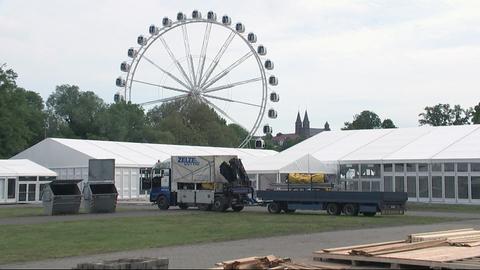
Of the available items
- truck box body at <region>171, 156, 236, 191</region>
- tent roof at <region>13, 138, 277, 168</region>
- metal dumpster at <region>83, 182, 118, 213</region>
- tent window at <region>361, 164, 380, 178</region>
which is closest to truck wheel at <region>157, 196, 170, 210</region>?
truck box body at <region>171, 156, 236, 191</region>

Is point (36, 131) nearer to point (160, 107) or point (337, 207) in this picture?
point (160, 107)

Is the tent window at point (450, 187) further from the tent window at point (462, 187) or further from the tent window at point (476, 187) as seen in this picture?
the tent window at point (476, 187)

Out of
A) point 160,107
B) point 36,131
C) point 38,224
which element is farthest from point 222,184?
point 160,107

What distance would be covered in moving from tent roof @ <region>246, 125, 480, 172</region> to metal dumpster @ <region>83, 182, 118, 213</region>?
14.7m

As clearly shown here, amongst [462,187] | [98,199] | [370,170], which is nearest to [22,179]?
[98,199]

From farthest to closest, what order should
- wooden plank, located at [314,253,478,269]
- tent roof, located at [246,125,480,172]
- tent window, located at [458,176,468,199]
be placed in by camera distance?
tent roof, located at [246,125,480,172] → tent window, located at [458,176,468,199] → wooden plank, located at [314,253,478,269]

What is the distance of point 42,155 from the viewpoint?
2275 inches

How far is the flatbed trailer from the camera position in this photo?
32844 mm

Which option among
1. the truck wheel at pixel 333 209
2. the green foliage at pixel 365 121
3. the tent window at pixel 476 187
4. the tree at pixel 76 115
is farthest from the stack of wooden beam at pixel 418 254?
the green foliage at pixel 365 121

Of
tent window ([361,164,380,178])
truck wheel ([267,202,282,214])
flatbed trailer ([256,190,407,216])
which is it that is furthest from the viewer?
tent window ([361,164,380,178])

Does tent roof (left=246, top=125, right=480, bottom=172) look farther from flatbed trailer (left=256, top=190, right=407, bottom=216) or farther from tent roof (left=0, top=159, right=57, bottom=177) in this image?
tent roof (left=0, top=159, right=57, bottom=177)

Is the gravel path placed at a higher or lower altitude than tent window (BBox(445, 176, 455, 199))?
lower

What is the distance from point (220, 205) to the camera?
3794 centimetres

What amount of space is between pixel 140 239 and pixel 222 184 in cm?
1863
